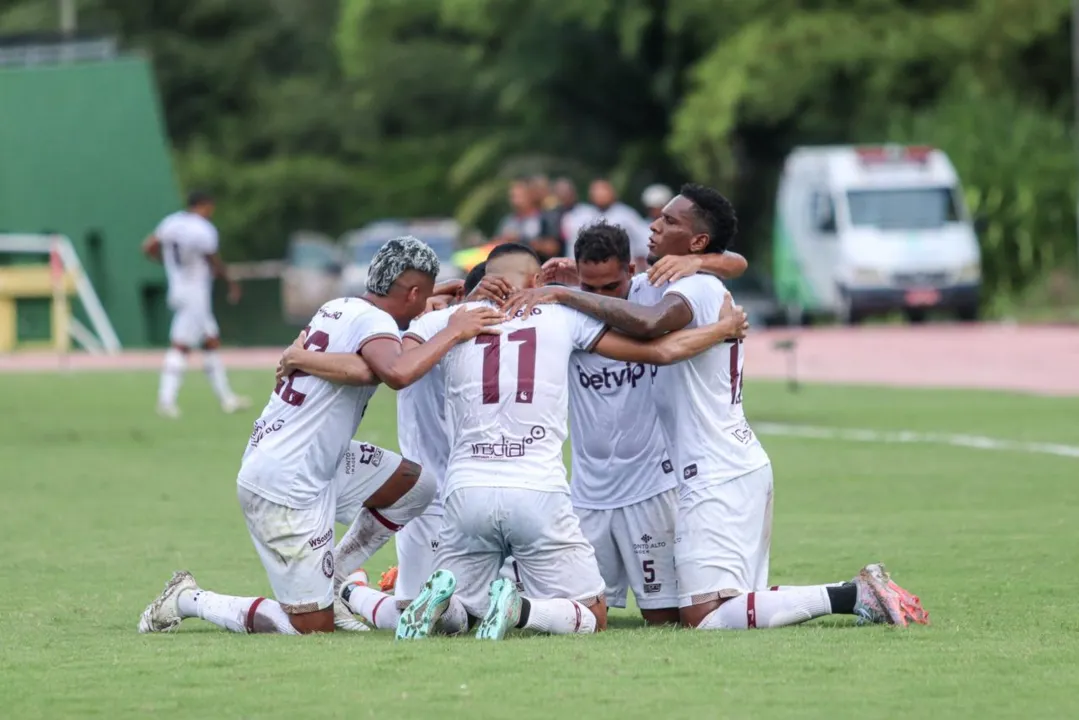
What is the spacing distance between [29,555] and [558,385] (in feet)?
14.1

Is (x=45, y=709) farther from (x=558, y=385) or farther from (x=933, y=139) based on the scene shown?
(x=933, y=139)

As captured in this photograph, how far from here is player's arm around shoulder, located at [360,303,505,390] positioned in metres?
8.25

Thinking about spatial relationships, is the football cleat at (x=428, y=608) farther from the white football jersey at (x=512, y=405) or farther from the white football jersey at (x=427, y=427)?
the white football jersey at (x=427, y=427)

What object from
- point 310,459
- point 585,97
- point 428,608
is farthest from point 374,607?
point 585,97

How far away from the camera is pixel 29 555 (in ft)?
37.4

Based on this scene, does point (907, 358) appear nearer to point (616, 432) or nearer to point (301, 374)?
point (616, 432)

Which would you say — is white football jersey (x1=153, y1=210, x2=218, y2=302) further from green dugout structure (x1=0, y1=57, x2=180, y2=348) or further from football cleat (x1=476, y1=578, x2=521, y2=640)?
green dugout structure (x1=0, y1=57, x2=180, y2=348)

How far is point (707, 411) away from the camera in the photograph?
8750 millimetres

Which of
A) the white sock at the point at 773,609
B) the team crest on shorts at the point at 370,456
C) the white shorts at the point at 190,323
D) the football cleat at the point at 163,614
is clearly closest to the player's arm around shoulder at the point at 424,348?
the team crest on shorts at the point at 370,456

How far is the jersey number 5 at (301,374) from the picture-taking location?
28.0 ft

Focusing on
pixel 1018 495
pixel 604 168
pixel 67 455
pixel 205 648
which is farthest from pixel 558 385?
pixel 604 168

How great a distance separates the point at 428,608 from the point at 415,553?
1.11 meters

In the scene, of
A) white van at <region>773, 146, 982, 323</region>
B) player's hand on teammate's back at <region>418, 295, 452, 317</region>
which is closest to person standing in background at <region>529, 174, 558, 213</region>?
player's hand on teammate's back at <region>418, 295, 452, 317</region>

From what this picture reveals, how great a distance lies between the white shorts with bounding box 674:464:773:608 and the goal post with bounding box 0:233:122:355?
93.0ft
